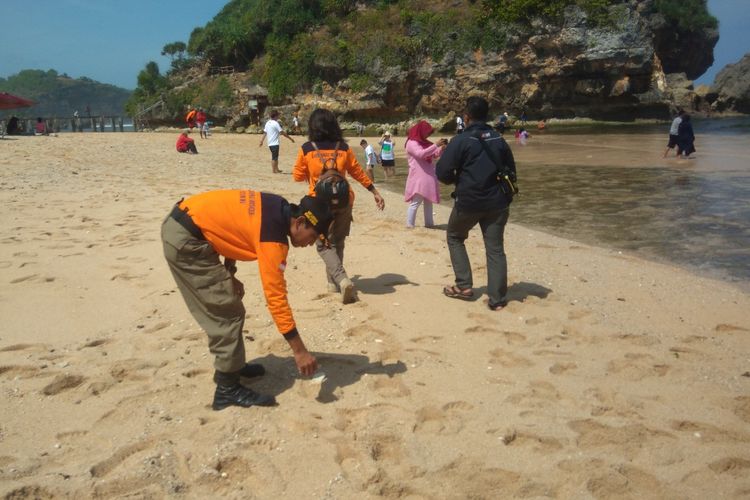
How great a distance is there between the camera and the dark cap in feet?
10.2

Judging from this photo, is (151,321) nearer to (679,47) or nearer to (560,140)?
(560,140)

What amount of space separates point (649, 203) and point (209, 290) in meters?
9.66

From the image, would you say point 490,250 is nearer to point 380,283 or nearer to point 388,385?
point 380,283

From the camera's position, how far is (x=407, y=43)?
38.0 m

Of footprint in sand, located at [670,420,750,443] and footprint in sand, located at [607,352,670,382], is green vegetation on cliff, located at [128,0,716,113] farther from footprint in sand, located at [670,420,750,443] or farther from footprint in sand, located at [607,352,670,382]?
footprint in sand, located at [670,420,750,443]

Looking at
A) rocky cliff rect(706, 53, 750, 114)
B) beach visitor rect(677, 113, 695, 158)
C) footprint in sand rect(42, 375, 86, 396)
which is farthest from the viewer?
rocky cliff rect(706, 53, 750, 114)

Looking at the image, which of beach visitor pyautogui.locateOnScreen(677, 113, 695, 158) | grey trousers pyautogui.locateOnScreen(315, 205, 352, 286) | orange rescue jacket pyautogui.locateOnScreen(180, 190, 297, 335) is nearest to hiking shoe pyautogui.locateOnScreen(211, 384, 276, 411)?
orange rescue jacket pyautogui.locateOnScreen(180, 190, 297, 335)

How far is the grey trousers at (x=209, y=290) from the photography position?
3.20 meters

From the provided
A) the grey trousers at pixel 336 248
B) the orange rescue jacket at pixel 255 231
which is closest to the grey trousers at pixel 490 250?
the grey trousers at pixel 336 248

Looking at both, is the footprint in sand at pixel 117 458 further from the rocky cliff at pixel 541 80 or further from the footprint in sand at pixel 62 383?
the rocky cliff at pixel 541 80

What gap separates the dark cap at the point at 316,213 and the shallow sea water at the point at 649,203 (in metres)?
5.01

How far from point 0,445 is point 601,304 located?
4653 mm

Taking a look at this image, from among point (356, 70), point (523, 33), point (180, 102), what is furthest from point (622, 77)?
point (180, 102)

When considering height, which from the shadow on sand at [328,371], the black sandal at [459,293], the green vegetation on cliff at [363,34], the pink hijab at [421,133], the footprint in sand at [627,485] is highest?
the green vegetation on cliff at [363,34]
